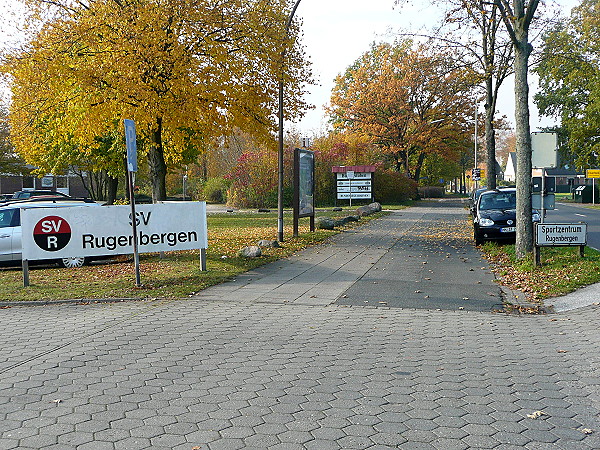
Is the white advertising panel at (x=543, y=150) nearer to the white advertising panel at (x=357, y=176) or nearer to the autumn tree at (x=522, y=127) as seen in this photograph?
the autumn tree at (x=522, y=127)

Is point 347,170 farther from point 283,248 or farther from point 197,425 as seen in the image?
point 197,425

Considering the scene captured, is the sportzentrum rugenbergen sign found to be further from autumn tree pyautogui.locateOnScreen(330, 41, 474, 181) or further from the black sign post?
autumn tree pyautogui.locateOnScreen(330, 41, 474, 181)

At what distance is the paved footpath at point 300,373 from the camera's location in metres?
4.37

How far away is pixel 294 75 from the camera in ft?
67.3

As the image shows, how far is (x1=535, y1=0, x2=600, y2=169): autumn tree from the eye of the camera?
39.2m

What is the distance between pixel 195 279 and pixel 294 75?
10.8 meters

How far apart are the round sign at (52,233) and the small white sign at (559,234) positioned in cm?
920

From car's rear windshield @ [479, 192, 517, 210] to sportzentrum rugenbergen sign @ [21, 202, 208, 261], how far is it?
9.40m

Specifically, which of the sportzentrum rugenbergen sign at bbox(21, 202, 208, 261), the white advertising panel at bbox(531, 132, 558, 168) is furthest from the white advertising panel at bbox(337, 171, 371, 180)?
the sportzentrum rugenbergen sign at bbox(21, 202, 208, 261)

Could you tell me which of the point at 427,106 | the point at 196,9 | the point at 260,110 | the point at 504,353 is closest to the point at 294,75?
the point at 260,110

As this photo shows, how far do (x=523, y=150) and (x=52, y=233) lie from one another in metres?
10.0

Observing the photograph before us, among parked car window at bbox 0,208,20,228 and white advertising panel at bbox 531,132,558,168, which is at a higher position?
white advertising panel at bbox 531,132,558,168

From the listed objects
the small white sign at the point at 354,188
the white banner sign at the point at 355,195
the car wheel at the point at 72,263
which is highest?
the small white sign at the point at 354,188

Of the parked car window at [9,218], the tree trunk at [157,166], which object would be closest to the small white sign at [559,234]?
the parked car window at [9,218]
